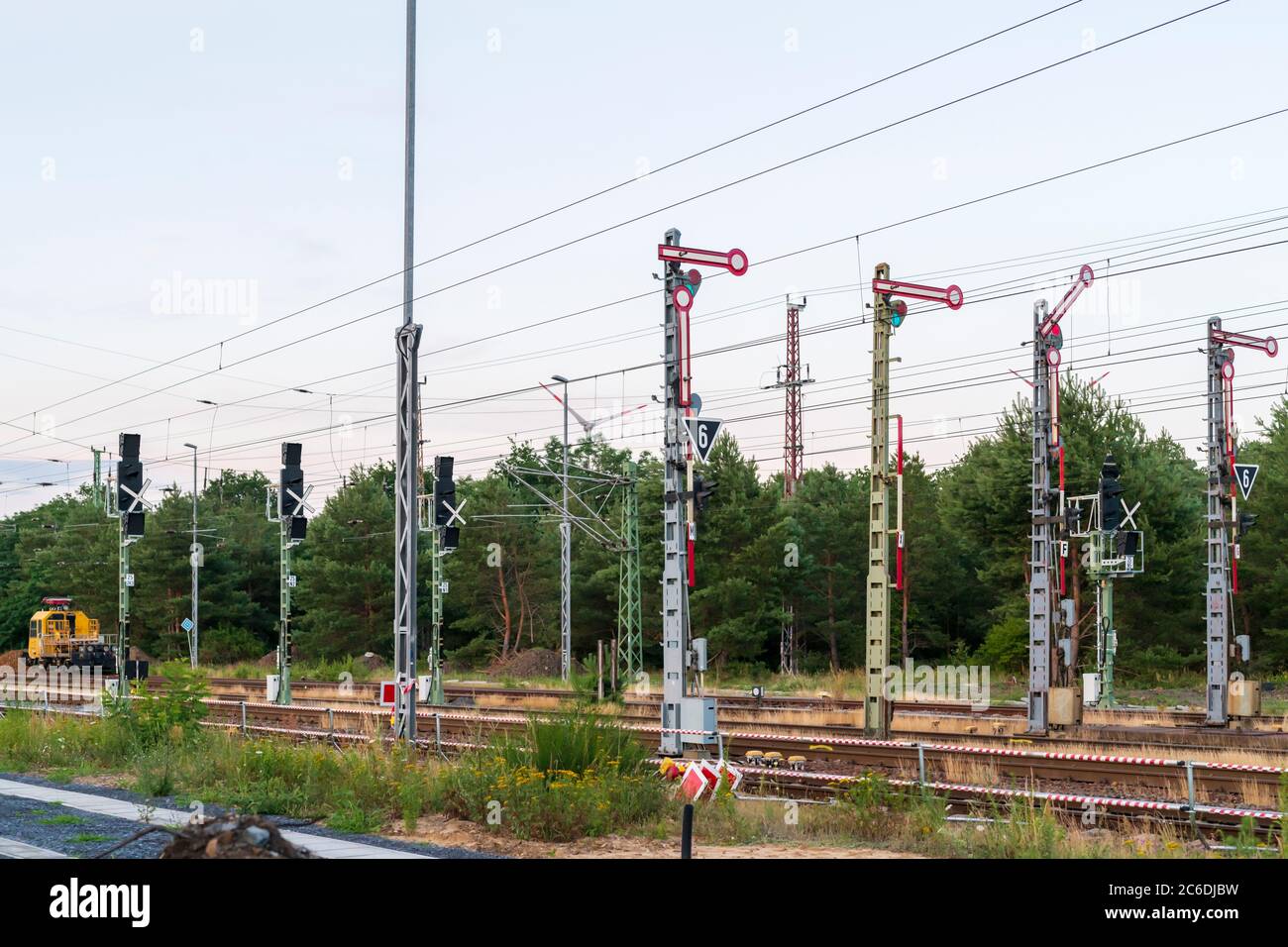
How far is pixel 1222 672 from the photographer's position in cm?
2880

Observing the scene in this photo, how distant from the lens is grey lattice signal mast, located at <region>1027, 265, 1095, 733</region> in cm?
2620

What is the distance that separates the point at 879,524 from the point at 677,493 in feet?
20.8

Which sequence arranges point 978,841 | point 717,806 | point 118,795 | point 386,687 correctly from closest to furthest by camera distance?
point 978,841, point 717,806, point 118,795, point 386,687

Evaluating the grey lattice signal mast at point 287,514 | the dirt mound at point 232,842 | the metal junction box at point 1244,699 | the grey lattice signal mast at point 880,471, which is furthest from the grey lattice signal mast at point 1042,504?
the dirt mound at point 232,842

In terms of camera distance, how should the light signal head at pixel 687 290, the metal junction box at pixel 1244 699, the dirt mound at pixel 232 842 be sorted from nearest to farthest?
the dirt mound at pixel 232 842
the light signal head at pixel 687 290
the metal junction box at pixel 1244 699

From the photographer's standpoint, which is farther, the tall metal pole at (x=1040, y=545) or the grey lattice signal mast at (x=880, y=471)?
the tall metal pole at (x=1040, y=545)

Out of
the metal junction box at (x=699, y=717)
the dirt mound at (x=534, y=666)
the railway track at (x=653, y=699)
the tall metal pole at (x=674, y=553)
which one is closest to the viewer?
the metal junction box at (x=699, y=717)

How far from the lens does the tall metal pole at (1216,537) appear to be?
28.8 metres

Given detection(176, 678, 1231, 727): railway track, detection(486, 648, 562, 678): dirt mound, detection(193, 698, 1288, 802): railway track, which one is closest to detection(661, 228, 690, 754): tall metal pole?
detection(193, 698, 1288, 802): railway track

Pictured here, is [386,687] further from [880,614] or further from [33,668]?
[33,668]

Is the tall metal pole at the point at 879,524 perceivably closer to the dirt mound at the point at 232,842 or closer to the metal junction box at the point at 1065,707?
the metal junction box at the point at 1065,707

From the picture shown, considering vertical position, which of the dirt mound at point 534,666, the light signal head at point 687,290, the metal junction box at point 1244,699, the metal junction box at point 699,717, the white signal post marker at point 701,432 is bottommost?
the dirt mound at point 534,666

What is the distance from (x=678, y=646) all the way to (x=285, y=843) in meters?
12.1
